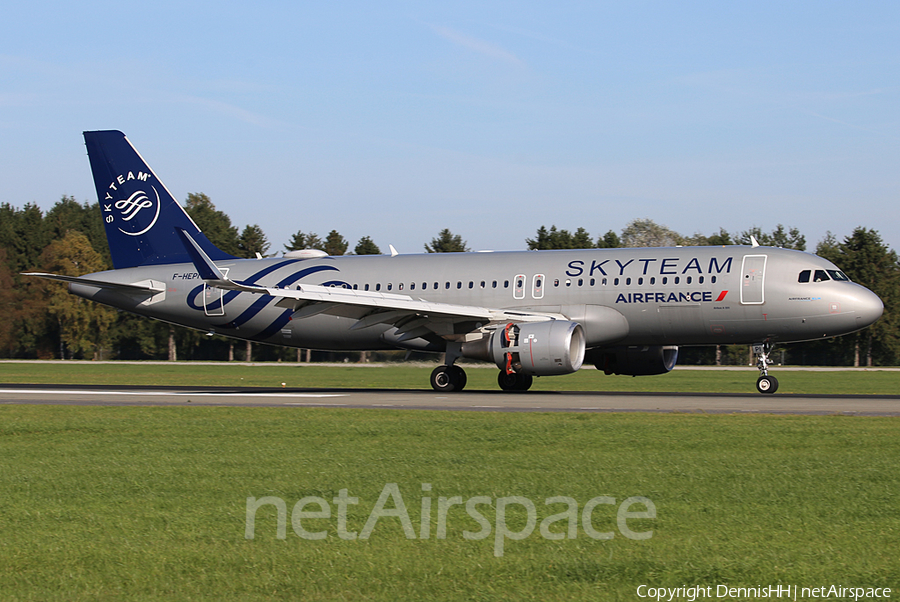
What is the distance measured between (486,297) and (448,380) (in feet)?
8.97

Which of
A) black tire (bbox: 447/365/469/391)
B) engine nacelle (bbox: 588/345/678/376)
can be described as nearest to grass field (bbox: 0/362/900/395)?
engine nacelle (bbox: 588/345/678/376)

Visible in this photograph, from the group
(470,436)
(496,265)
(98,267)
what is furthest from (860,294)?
(98,267)

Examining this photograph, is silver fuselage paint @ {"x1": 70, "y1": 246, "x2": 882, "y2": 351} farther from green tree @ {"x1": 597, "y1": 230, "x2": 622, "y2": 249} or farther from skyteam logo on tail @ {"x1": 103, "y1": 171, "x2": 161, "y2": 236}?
green tree @ {"x1": 597, "y1": 230, "x2": 622, "y2": 249}

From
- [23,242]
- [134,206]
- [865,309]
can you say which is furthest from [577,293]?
[23,242]

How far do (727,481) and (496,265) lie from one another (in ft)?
61.6

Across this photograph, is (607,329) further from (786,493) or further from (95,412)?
(786,493)

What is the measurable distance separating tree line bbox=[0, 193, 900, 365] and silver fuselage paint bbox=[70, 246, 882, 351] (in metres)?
28.3

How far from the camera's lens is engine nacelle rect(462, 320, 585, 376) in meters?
24.6

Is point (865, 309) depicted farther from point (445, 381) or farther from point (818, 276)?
point (445, 381)

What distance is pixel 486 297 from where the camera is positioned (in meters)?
28.5

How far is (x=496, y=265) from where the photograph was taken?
94.4 feet

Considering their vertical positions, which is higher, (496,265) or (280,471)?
(496,265)

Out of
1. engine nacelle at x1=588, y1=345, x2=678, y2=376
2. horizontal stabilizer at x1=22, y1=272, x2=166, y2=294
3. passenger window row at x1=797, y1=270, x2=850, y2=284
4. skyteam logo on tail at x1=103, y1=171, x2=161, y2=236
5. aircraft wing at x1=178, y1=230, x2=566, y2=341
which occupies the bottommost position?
engine nacelle at x1=588, y1=345, x2=678, y2=376

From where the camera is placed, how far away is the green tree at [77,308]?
82.7 metres
